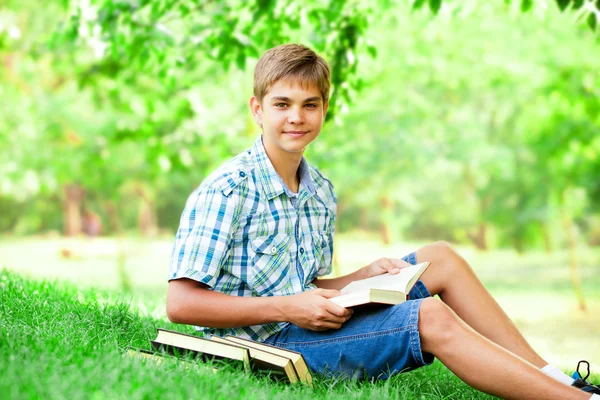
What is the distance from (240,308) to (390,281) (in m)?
0.63

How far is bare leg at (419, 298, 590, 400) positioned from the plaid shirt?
684mm

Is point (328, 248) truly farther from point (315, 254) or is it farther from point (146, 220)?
point (146, 220)

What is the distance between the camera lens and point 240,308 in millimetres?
2682

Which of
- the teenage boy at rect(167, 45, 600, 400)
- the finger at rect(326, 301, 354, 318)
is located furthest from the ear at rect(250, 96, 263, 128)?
the finger at rect(326, 301, 354, 318)

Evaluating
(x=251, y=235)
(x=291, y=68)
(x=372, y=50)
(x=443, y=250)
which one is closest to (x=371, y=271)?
(x=443, y=250)

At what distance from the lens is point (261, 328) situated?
9.55ft

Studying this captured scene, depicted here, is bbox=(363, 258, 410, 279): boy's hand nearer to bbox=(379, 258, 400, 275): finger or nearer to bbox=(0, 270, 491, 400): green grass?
bbox=(379, 258, 400, 275): finger

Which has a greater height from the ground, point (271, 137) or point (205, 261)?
point (271, 137)

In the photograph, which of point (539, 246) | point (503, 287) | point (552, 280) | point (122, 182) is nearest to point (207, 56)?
point (122, 182)

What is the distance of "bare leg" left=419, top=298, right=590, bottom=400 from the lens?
239 cm

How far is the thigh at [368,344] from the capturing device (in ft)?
8.42

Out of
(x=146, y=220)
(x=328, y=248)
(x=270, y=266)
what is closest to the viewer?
(x=270, y=266)

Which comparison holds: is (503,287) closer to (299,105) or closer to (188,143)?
(188,143)

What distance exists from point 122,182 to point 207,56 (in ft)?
28.0
